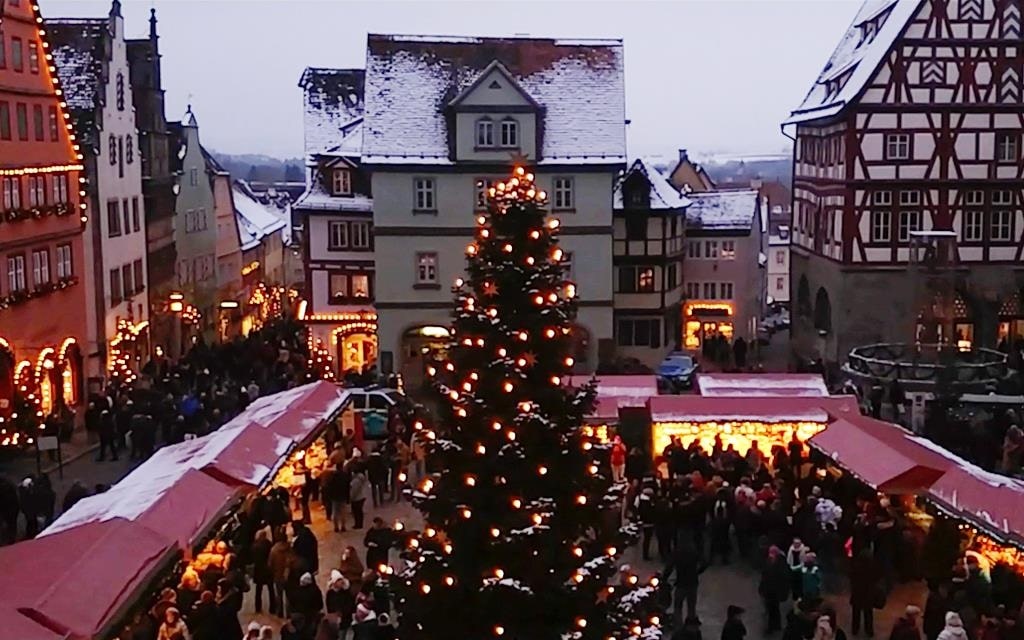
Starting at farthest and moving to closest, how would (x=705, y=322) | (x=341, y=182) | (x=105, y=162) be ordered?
(x=705, y=322), (x=341, y=182), (x=105, y=162)

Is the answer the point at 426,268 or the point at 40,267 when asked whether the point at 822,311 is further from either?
the point at 40,267

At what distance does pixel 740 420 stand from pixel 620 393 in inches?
121

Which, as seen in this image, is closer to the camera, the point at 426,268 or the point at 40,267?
the point at 40,267

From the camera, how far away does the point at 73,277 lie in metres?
32.9

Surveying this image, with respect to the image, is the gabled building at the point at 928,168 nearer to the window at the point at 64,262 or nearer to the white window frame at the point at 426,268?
the white window frame at the point at 426,268

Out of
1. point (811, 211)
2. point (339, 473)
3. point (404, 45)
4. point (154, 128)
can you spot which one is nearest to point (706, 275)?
point (811, 211)

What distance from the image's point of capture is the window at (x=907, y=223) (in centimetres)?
3791

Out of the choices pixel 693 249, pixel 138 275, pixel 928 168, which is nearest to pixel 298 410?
A: pixel 138 275

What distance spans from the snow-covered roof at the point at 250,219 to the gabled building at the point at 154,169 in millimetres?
11789

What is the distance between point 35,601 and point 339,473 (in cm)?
925

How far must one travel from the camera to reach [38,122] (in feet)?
102

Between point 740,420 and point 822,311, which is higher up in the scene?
point 740,420

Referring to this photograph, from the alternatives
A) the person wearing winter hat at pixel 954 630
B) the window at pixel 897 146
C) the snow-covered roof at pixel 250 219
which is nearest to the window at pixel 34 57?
the snow-covered roof at pixel 250 219

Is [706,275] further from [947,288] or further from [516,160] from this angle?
[516,160]
